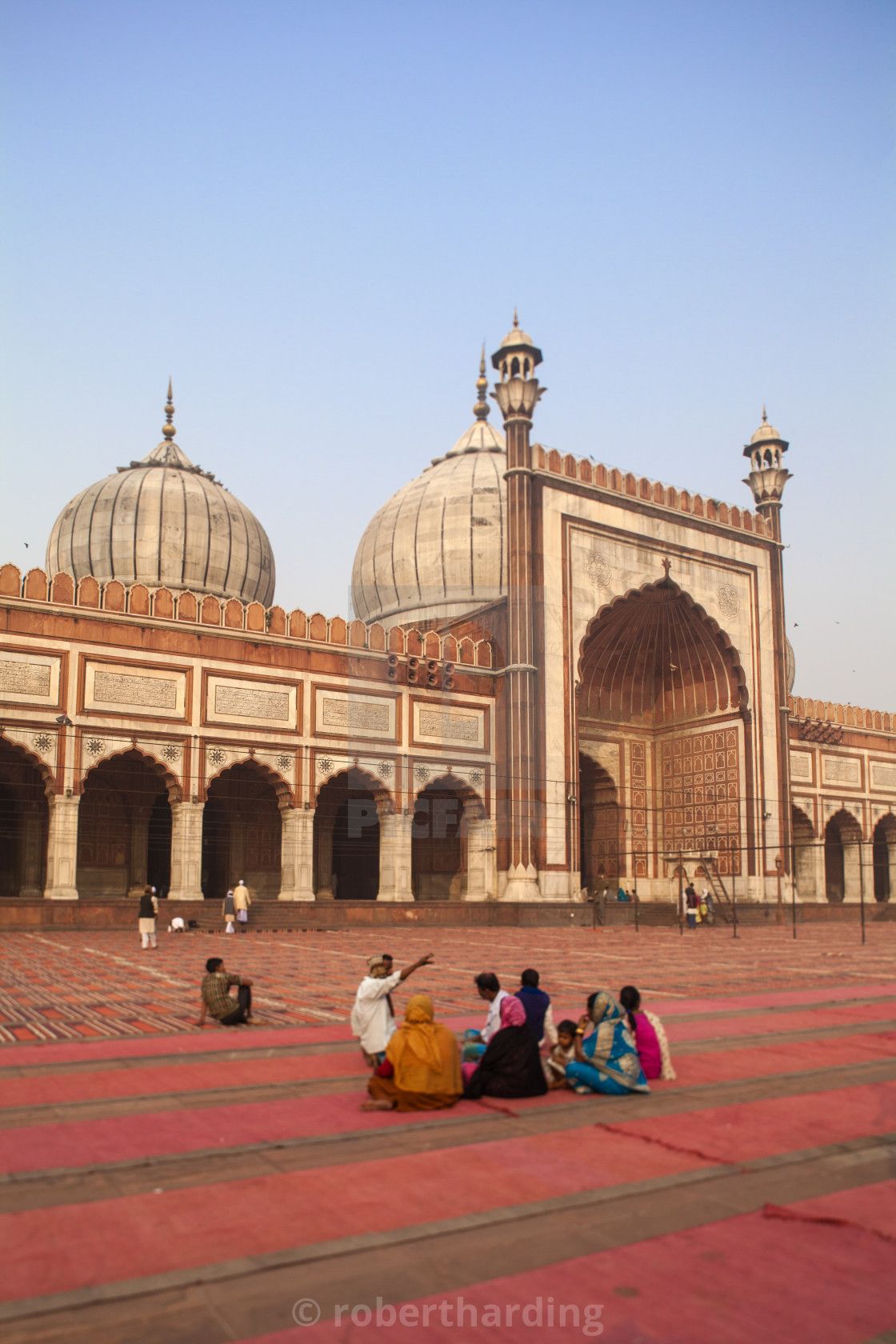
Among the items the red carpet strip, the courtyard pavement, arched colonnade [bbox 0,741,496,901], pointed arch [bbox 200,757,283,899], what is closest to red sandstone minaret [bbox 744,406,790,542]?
arched colonnade [bbox 0,741,496,901]

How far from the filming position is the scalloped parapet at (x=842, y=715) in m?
27.7

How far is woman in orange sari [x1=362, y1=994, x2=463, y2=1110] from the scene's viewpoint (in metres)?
4.79

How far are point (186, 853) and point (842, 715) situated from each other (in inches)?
701

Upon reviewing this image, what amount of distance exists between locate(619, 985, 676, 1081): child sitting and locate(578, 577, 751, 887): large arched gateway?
62.7 feet

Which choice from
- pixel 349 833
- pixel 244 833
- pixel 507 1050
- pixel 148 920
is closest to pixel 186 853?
pixel 244 833

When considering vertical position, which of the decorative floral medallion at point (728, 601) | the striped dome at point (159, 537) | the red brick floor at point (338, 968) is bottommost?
the red brick floor at point (338, 968)

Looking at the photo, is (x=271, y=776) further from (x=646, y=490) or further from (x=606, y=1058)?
(x=606, y=1058)

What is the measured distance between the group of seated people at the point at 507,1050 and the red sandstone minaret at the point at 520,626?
15.0 meters

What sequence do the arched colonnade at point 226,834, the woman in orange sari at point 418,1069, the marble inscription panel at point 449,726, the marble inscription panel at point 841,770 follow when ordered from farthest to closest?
the marble inscription panel at point 841,770 < the marble inscription panel at point 449,726 < the arched colonnade at point 226,834 < the woman in orange sari at point 418,1069

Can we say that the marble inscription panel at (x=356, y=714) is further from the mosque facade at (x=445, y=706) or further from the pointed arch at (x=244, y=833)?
the pointed arch at (x=244, y=833)

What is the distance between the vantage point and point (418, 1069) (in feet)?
15.8

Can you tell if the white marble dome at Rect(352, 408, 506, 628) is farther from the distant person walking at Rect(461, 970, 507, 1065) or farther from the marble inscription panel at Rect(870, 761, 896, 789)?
the distant person walking at Rect(461, 970, 507, 1065)

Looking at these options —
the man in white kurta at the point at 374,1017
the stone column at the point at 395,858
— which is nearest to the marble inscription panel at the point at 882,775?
the stone column at the point at 395,858

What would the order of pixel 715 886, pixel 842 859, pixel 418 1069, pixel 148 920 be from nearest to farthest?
1. pixel 418 1069
2. pixel 148 920
3. pixel 715 886
4. pixel 842 859
